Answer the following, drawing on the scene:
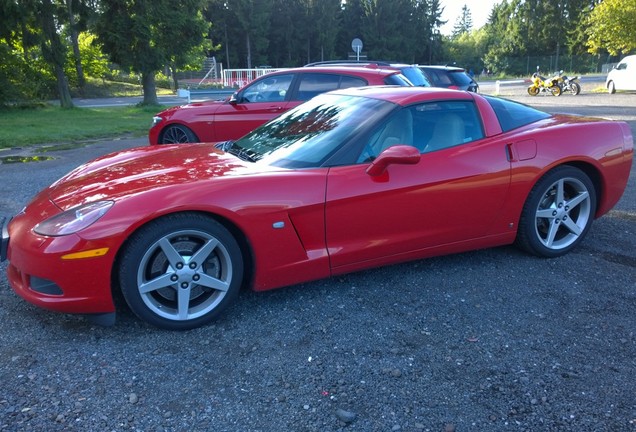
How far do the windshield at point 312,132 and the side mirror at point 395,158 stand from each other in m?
0.31

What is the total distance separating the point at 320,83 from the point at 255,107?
1101 millimetres

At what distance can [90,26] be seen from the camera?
19.7 metres

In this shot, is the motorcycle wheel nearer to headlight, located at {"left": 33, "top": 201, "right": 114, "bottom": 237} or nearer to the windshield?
the windshield

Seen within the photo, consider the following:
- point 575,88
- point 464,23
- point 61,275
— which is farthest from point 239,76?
point 464,23

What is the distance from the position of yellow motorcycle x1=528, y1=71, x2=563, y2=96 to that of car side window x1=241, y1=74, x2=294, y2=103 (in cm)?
1966

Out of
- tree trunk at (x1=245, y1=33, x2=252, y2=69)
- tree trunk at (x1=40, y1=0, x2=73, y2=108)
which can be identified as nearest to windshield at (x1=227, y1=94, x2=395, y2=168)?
tree trunk at (x1=40, y1=0, x2=73, y2=108)

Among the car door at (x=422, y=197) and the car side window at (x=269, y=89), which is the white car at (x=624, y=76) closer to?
the car side window at (x=269, y=89)

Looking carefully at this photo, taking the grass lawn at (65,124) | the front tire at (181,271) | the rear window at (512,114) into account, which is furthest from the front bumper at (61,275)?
the grass lawn at (65,124)

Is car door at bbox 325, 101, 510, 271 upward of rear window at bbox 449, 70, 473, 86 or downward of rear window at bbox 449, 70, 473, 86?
downward

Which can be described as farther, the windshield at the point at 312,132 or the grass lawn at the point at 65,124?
the grass lawn at the point at 65,124

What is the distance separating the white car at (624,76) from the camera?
915 inches

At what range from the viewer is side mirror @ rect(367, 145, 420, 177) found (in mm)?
3232

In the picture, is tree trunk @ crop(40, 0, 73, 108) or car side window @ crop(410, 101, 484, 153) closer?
car side window @ crop(410, 101, 484, 153)

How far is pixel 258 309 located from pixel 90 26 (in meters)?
20.0
